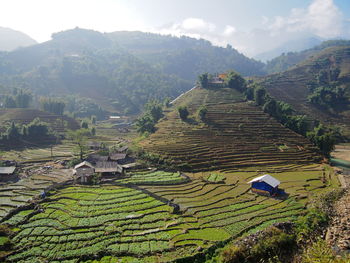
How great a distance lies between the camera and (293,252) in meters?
23.8

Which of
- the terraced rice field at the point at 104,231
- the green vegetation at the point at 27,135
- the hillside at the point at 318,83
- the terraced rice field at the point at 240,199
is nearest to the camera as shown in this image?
the terraced rice field at the point at 104,231

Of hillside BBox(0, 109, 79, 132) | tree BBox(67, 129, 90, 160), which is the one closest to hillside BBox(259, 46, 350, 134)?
tree BBox(67, 129, 90, 160)

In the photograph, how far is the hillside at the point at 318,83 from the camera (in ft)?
311

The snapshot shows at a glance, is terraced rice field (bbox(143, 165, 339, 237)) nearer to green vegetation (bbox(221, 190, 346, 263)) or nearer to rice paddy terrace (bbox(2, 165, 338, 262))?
rice paddy terrace (bbox(2, 165, 338, 262))

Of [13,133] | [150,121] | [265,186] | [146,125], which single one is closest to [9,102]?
[13,133]

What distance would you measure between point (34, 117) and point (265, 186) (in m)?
77.9

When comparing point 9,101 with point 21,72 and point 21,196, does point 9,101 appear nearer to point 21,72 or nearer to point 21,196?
point 21,196

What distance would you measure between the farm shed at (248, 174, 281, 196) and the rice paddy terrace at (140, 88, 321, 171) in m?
11.1

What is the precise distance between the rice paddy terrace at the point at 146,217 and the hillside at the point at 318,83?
65.1m

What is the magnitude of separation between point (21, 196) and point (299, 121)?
6198cm

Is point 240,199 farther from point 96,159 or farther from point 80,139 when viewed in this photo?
point 80,139

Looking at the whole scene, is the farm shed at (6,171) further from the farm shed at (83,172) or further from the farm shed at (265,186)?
the farm shed at (265,186)

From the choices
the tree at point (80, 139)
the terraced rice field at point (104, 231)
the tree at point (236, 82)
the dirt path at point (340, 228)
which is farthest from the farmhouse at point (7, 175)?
the tree at point (236, 82)

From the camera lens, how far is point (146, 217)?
28.3 metres
